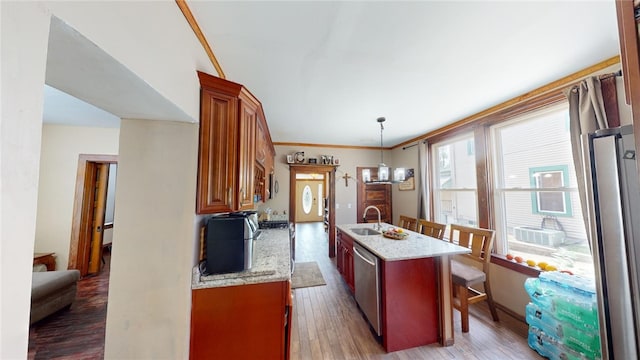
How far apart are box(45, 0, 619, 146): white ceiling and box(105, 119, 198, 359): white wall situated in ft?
1.13

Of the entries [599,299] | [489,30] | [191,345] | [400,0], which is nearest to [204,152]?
[191,345]

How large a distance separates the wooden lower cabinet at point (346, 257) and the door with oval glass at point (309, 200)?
21.9 feet

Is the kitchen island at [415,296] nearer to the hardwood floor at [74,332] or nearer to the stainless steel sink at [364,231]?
the stainless steel sink at [364,231]

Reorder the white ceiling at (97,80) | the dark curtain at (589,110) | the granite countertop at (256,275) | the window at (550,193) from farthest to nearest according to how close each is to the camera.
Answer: the window at (550,193) → the dark curtain at (589,110) → the granite countertop at (256,275) → the white ceiling at (97,80)

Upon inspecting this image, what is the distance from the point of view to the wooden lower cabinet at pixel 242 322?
1411 millimetres

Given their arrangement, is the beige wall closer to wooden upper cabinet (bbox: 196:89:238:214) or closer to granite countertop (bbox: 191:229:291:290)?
granite countertop (bbox: 191:229:291:290)

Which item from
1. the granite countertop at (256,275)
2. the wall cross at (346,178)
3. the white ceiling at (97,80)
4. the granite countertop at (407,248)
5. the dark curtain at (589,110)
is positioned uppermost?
the dark curtain at (589,110)

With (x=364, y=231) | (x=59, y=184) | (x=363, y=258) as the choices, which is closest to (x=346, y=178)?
(x=364, y=231)

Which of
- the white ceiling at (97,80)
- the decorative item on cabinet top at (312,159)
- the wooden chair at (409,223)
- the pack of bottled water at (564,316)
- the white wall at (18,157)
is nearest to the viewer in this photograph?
the white wall at (18,157)

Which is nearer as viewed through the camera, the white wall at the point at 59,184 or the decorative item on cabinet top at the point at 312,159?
the white wall at the point at 59,184

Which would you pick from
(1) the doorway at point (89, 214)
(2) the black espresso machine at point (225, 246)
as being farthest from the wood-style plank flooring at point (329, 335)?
(2) the black espresso machine at point (225, 246)

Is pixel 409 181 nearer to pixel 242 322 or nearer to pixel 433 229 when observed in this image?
pixel 433 229

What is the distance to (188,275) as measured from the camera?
136 cm

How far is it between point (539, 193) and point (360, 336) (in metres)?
2.57
